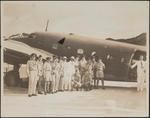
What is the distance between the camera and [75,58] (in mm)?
2027

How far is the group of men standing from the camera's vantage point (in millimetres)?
1997

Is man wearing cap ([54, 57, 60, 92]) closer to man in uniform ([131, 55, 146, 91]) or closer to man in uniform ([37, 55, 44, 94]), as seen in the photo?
man in uniform ([37, 55, 44, 94])

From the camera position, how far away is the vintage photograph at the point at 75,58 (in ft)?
6.54

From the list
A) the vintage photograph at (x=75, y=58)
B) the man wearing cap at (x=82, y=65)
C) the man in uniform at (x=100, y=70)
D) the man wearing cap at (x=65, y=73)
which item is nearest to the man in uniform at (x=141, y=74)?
the vintage photograph at (x=75, y=58)

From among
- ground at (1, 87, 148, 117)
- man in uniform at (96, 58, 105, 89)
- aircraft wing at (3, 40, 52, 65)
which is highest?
aircraft wing at (3, 40, 52, 65)

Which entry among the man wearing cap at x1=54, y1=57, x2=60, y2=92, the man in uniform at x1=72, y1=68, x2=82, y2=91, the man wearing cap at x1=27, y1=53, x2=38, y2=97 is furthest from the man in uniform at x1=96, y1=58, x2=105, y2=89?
the man wearing cap at x1=27, y1=53, x2=38, y2=97

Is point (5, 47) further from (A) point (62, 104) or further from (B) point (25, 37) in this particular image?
(A) point (62, 104)

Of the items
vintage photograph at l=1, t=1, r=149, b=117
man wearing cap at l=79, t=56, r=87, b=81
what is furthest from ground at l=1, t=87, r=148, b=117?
man wearing cap at l=79, t=56, r=87, b=81

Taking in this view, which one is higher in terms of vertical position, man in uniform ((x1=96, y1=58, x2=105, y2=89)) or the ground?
man in uniform ((x1=96, y1=58, x2=105, y2=89))

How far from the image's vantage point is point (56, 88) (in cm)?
200

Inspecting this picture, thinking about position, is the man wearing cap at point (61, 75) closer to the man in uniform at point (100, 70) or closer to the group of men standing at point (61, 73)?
the group of men standing at point (61, 73)

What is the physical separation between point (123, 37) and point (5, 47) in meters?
0.68

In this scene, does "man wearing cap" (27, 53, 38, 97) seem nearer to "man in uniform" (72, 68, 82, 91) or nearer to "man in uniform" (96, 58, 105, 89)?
"man in uniform" (72, 68, 82, 91)

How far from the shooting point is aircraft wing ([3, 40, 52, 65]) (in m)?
1.99
